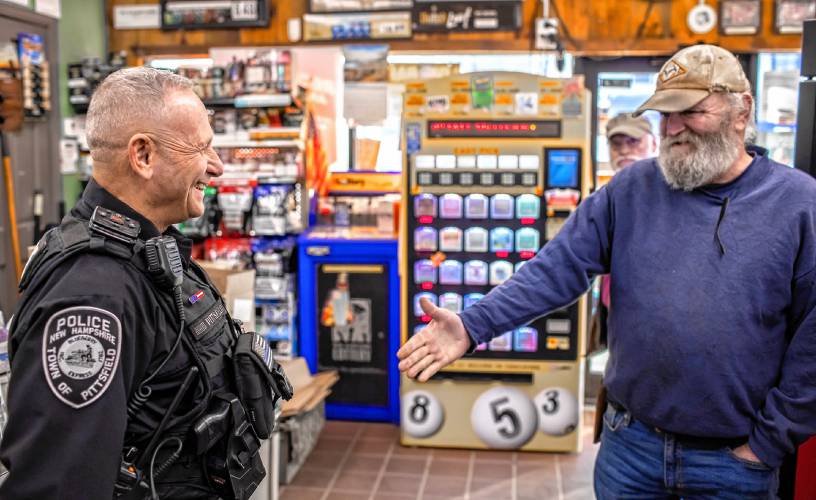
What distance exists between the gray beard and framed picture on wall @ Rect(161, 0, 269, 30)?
173 inches

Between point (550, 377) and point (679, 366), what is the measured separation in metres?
2.80

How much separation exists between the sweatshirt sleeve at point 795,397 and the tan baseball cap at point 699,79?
0.56 m

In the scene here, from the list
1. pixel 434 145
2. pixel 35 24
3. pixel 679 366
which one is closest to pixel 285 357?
pixel 434 145

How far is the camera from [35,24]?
550 centimetres

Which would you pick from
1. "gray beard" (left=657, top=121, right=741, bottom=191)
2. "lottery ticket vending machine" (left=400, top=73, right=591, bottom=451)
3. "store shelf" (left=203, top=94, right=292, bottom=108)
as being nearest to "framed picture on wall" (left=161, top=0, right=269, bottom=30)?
"store shelf" (left=203, top=94, right=292, bottom=108)

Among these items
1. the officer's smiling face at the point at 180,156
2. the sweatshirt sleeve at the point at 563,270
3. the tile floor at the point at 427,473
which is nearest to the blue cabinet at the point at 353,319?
the tile floor at the point at 427,473

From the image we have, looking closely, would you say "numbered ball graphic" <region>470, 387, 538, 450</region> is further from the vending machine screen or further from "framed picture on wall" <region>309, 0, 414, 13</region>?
"framed picture on wall" <region>309, 0, 414, 13</region>

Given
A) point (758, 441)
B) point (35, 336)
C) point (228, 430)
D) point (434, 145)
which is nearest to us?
point (35, 336)

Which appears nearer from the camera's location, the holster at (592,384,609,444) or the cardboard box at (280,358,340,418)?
the holster at (592,384,609,444)

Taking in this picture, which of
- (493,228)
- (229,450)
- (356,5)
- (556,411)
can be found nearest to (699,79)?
(229,450)

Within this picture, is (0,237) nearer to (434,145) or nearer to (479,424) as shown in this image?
(434,145)

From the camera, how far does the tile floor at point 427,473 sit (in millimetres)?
4367

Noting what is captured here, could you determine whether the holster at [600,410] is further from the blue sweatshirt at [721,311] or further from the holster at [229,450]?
the holster at [229,450]

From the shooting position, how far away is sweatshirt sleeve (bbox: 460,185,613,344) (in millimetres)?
2383
